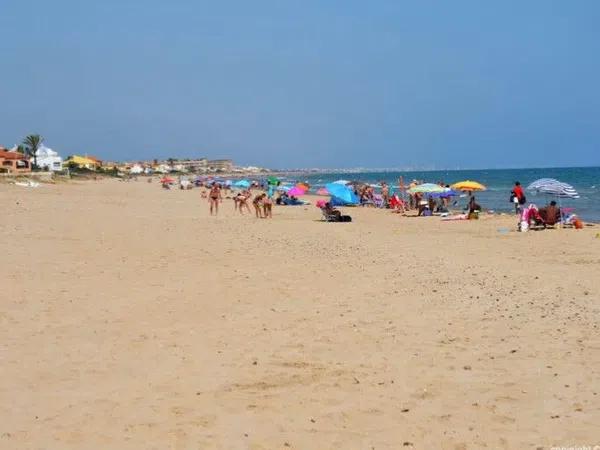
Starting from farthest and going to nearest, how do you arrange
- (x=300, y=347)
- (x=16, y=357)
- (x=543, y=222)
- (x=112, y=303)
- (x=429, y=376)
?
(x=543, y=222) → (x=112, y=303) → (x=300, y=347) → (x=16, y=357) → (x=429, y=376)

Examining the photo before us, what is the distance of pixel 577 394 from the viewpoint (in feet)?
17.3

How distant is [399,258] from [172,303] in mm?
5709

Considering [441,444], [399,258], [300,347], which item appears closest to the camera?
[441,444]

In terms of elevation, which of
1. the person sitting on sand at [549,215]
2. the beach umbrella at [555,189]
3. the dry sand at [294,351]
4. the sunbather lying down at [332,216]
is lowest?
the dry sand at [294,351]

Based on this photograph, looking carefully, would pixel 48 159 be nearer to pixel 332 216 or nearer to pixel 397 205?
pixel 397 205

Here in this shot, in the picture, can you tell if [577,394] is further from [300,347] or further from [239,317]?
[239,317]

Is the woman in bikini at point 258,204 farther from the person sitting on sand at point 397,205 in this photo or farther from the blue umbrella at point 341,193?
the person sitting on sand at point 397,205


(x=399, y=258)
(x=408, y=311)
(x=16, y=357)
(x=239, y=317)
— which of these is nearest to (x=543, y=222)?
(x=399, y=258)

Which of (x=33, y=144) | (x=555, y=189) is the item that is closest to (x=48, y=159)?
(x=33, y=144)

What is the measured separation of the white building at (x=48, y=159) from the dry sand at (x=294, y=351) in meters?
85.9

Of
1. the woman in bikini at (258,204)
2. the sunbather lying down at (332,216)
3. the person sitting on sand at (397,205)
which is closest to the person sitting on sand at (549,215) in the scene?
the sunbather lying down at (332,216)

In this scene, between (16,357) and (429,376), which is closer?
(429,376)

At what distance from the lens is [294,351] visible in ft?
21.5

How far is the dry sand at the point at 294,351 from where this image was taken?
469 cm
